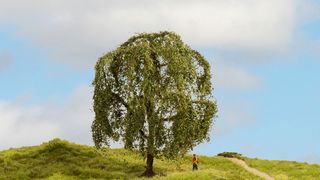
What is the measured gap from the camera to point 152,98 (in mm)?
57031

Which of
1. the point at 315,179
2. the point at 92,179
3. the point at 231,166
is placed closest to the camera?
the point at 92,179

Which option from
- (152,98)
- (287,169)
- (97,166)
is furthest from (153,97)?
(287,169)

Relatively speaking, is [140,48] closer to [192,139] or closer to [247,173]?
[192,139]

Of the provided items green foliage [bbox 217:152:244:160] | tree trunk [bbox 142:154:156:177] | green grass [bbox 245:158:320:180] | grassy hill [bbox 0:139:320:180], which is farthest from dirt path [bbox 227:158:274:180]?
tree trunk [bbox 142:154:156:177]

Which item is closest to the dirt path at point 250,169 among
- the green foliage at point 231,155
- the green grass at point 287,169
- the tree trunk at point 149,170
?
the green grass at point 287,169

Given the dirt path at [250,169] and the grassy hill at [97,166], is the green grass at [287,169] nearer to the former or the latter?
the grassy hill at [97,166]

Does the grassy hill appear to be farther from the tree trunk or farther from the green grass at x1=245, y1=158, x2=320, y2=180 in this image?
the tree trunk

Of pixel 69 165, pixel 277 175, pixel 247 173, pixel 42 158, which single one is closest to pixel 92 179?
pixel 69 165

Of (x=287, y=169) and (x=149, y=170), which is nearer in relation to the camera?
(x=149, y=170)

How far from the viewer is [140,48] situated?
58.4m

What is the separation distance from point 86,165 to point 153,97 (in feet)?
41.9

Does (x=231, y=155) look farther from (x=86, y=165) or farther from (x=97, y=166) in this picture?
(x=86, y=165)

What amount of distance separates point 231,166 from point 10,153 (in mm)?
26970

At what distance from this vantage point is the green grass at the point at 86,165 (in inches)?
2313
